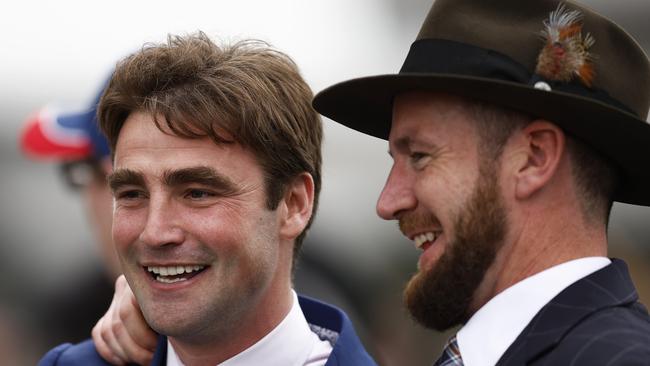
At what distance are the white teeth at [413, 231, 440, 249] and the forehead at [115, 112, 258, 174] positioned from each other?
723mm

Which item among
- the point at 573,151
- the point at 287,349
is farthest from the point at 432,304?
the point at 287,349

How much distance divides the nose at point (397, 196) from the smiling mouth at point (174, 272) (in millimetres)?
650

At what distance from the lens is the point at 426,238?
2.82m

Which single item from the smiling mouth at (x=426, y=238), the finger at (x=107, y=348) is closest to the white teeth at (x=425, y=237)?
the smiling mouth at (x=426, y=238)

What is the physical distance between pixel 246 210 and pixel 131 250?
36 cm

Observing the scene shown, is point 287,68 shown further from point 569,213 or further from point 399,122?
point 569,213

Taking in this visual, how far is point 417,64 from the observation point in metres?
2.85

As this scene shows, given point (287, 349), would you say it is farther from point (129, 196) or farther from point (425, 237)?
point (425, 237)

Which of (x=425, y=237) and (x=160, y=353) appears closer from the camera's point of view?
(x=425, y=237)

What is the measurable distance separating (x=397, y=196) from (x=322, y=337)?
0.90 meters

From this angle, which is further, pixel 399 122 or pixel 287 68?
pixel 287 68

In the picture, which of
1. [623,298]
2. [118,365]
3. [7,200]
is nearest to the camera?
[623,298]

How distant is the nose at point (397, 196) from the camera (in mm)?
2826

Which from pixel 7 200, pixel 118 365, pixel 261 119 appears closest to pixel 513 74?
pixel 261 119
